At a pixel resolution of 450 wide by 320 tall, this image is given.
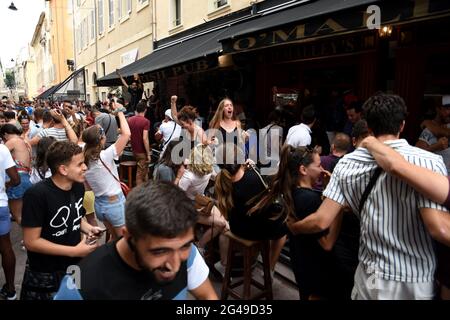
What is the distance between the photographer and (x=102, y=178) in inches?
153

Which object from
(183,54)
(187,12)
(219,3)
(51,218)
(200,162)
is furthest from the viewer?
(187,12)

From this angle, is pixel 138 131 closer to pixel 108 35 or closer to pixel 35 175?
pixel 35 175

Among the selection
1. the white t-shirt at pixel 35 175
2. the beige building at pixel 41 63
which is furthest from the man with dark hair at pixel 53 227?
the beige building at pixel 41 63

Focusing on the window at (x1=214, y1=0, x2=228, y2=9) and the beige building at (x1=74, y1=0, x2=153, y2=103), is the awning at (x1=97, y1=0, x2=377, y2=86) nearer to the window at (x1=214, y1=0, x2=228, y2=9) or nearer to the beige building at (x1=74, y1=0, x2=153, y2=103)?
the window at (x1=214, y1=0, x2=228, y2=9)

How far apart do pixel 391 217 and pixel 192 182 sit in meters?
2.45

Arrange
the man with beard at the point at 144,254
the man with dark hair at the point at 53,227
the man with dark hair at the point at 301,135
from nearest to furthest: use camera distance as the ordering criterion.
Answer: the man with beard at the point at 144,254 → the man with dark hair at the point at 53,227 → the man with dark hair at the point at 301,135

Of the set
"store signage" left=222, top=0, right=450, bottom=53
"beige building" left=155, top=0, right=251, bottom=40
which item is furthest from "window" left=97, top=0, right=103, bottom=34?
"store signage" left=222, top=0, right=450, bottom=53

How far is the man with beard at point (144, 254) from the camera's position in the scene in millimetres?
1402

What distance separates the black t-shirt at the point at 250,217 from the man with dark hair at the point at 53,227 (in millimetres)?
1288

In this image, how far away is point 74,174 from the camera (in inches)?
105

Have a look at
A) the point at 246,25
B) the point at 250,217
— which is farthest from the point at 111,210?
the point at 246,25

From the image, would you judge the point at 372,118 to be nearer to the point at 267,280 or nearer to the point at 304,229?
the point at 304,229

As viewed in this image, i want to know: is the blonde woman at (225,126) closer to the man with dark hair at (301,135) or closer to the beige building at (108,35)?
the man with dark hair at (301,135)
